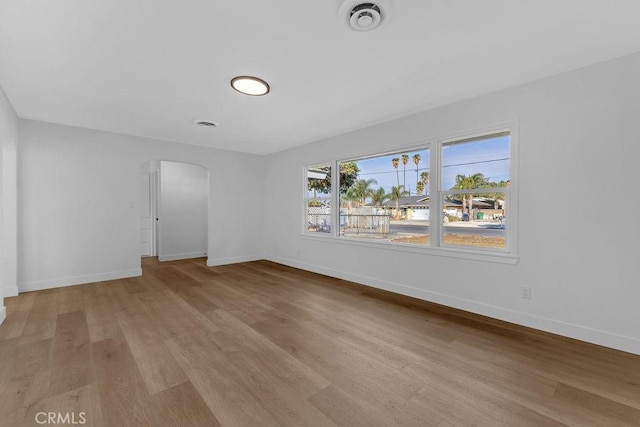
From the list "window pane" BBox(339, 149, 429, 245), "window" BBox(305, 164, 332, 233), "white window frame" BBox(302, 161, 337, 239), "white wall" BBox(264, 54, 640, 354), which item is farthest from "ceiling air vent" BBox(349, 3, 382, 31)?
"window" BBox(305, 164, 332, 233)

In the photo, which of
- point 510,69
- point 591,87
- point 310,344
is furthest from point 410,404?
point 591,87

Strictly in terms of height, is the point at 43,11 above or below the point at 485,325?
above

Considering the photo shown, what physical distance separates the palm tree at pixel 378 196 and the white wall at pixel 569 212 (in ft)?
3.77

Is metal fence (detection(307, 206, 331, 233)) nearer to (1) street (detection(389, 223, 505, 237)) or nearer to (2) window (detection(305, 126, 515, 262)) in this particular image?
(2) window (detection(305, 126, 515, 262))

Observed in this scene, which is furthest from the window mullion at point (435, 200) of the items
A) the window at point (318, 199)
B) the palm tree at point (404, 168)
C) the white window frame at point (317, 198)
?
the window at point (318, 199)

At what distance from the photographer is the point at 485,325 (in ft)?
9.28

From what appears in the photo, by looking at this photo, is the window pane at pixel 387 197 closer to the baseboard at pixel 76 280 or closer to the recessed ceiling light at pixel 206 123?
the recessed ceiling light at pixel 206 123

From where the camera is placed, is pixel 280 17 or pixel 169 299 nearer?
pixel 280 17

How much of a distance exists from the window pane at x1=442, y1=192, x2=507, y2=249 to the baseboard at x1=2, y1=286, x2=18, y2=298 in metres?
5.91

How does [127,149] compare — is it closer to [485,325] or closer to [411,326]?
[411,326]

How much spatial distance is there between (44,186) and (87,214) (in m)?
0.66

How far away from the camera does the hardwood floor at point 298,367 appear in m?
1.61

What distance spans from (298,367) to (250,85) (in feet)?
9.02

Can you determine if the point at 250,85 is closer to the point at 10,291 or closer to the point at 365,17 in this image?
the point at 365,17
